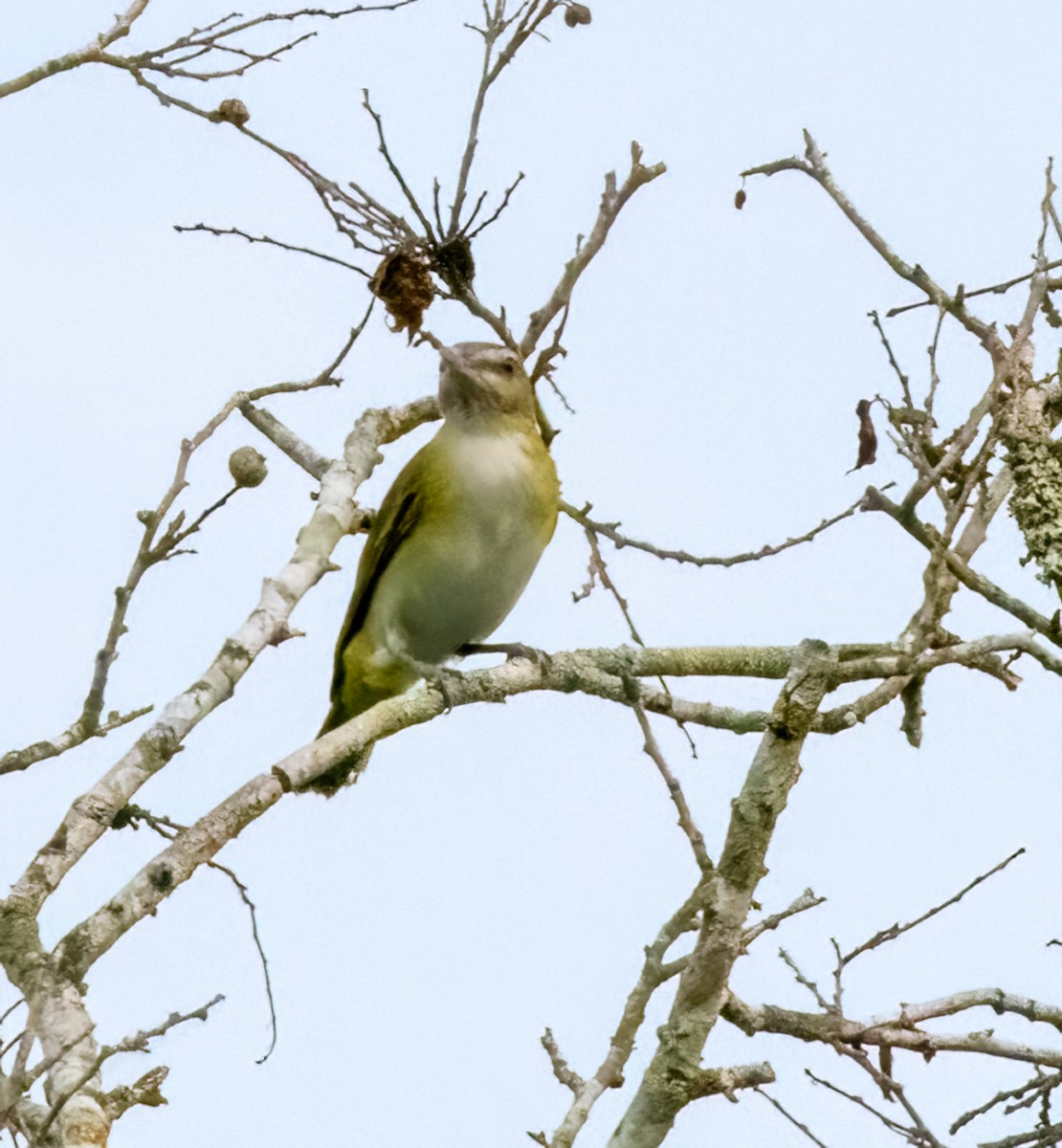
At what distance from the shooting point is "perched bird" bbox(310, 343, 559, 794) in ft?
20.1

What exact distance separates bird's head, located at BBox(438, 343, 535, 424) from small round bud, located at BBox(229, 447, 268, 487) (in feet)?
5.21

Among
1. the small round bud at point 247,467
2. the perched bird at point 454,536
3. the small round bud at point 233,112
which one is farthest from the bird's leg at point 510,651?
the small round bud at point 233,112

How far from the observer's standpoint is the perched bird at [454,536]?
613cm

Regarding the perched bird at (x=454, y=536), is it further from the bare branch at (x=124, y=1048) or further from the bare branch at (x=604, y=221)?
the bare branch at (x=124, y=1048)

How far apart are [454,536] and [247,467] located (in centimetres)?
141

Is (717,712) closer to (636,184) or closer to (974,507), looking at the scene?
(974,507)

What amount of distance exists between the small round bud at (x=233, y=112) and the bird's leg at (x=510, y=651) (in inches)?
79.4

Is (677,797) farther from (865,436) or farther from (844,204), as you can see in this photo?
(844,204)

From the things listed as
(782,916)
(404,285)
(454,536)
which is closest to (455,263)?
(404,285)

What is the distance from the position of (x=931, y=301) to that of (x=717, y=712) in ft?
4.91

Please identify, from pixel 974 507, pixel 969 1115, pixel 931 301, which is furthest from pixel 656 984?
pixel 931 301

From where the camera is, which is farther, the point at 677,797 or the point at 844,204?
the point at 844,204

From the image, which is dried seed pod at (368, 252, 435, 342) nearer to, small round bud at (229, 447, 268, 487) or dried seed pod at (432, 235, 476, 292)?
dried seed pod at (432, 235, 476, 292)

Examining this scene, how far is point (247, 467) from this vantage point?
4.87m
